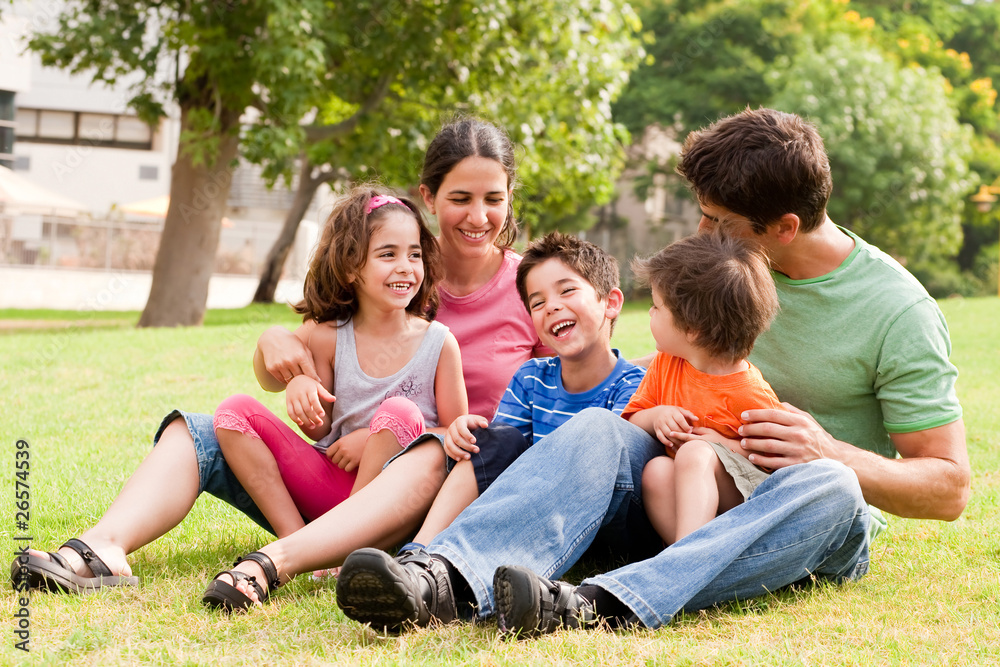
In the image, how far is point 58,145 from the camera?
1272 inches

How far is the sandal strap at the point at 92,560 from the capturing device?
9.30 feet

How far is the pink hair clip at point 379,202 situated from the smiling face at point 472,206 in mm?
229

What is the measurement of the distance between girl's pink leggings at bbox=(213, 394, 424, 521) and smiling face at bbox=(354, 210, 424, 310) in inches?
17.1

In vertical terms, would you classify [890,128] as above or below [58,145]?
above

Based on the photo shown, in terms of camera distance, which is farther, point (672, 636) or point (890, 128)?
point (890, 128)

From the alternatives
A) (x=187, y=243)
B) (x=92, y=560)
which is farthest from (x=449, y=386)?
(x=187, y=243)

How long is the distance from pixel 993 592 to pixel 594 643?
134cm

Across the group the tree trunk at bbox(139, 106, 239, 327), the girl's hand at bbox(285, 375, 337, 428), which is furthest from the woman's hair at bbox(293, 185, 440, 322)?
the tree trunk at bbox(139, 106, 239, 327)

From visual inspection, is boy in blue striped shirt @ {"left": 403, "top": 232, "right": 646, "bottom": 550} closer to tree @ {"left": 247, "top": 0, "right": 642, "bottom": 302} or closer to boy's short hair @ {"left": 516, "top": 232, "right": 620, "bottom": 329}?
boy's short hair @ {"left": 516, "top": 232, "right": 620, "bottom": 329}

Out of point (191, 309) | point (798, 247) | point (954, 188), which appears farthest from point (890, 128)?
point (798, 247)

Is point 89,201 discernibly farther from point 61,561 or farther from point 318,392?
point 61,561

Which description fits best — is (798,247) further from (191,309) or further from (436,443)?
(191,309)

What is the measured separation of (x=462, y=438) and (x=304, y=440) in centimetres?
62

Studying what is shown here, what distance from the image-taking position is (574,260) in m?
3.25
